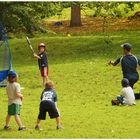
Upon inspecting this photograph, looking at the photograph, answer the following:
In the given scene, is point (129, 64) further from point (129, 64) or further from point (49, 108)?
point (49, 108)

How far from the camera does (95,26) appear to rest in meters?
40.5

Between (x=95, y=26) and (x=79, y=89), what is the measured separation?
77.9 ft

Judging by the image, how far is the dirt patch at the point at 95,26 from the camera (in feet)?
125

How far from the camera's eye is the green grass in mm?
10781

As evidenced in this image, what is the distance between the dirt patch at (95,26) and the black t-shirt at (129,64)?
2302 cm

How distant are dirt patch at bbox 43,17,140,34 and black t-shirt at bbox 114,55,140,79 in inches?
906

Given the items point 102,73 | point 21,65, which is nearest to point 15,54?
point 21,65

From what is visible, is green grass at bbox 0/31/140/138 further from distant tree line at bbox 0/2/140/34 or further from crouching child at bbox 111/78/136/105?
distant tree line at bbox 0/2/140/34

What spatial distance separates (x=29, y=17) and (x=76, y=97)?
540 inches

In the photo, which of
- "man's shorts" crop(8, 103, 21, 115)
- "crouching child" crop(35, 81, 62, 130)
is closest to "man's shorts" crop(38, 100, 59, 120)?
"crouching child" crop(35, 81, 62, 130)

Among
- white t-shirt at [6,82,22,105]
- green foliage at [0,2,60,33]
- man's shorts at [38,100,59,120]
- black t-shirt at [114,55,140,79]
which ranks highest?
green foliage at [0,2,60,33]

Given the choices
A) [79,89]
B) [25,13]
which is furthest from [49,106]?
[25,13]

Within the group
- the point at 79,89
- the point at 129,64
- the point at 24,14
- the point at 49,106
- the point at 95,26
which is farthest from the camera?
the point at 95,26

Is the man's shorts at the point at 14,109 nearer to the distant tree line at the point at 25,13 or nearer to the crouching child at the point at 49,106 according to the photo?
the crouching child at the point at 49,106
